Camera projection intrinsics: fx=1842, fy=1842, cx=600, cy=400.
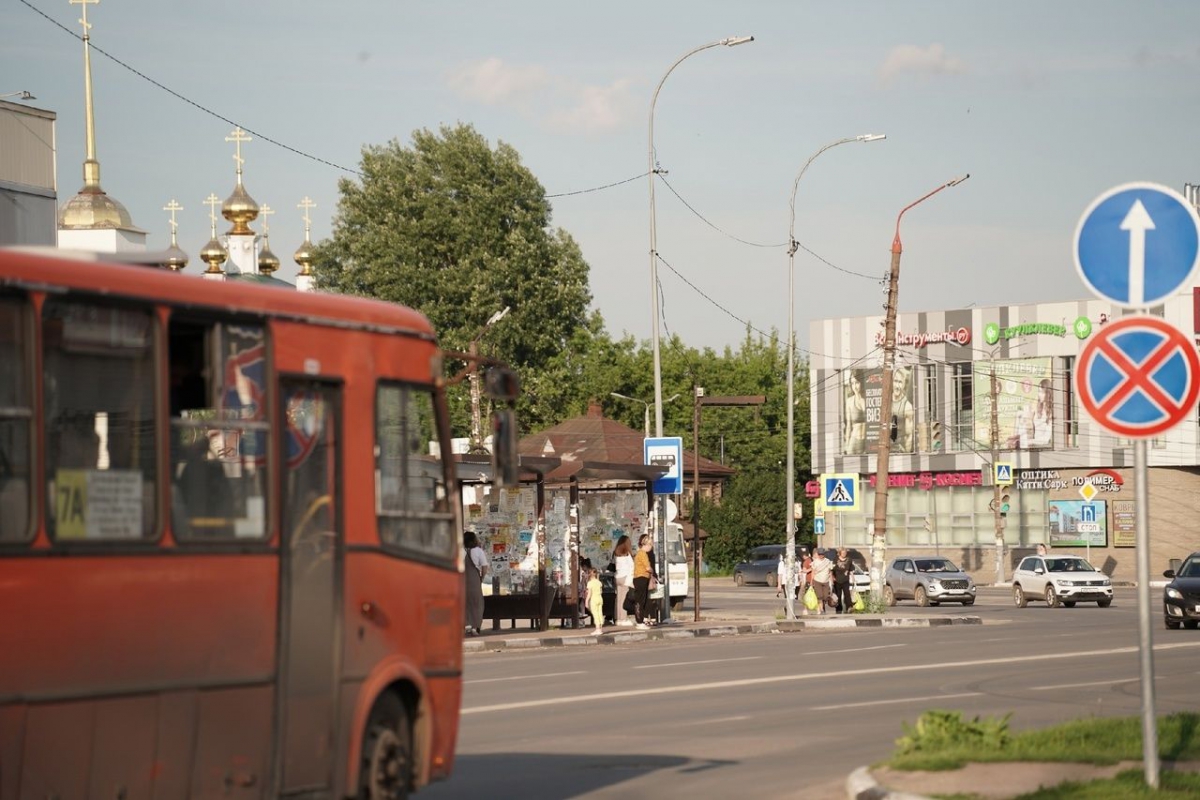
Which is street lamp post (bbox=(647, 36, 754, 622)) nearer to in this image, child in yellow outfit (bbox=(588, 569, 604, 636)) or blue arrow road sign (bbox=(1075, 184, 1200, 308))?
child in yellow outfit (bbox=(588, 569, 604, 636))

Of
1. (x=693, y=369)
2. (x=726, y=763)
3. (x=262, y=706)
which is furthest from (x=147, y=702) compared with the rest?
(x=693, y=369)

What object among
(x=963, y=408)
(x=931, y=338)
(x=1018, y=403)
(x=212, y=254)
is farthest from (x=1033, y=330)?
(x=212, y=254)

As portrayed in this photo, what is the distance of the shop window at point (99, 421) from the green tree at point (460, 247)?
6735 centimetres

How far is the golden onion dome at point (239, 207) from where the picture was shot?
6650 cm

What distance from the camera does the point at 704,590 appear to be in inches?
2813

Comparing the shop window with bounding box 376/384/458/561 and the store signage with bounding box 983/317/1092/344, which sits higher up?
the store signage with bounding box 983/317/1092/344

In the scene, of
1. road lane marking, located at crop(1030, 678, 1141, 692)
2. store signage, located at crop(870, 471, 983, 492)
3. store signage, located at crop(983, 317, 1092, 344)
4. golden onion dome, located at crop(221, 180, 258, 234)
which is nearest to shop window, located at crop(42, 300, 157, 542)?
road lane marking, located at crop(1030, 678, 1141, 692)

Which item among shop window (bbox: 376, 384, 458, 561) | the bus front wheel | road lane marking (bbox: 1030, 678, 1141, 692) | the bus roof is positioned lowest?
road lane marking (bbox: 1030, 678, 1141, 692)

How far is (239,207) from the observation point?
67125 millimetres

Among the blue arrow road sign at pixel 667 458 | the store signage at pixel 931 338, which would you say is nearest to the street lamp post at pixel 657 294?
the blue arrow road sign at pixel 667 458

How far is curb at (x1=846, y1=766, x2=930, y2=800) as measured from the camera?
35.1 feet

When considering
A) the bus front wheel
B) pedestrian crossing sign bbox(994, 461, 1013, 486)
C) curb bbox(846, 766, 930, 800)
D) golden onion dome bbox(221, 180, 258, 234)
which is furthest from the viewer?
pedestrian crossing sign bbox(994, 461, 1013, 486)

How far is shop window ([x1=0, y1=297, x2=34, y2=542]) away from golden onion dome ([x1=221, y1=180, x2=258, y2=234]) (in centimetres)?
5922

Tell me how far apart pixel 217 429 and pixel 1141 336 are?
5082mm
